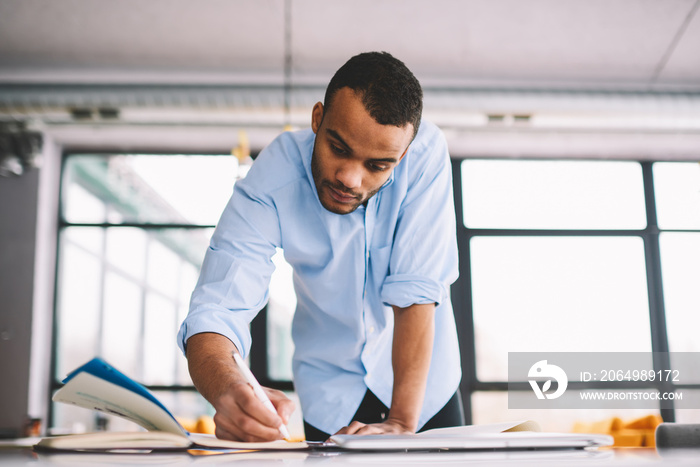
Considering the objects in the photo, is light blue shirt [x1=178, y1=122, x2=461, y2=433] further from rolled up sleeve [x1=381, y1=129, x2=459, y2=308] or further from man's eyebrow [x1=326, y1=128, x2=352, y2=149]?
man's eyebrow [x1=326, y1=128, x2=352, y2=149]

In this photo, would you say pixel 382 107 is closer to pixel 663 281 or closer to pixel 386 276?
pixel 386 276

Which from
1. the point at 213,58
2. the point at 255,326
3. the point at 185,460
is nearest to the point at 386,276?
the point at 185,460

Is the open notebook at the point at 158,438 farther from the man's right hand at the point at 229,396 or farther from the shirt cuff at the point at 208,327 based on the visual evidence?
the shirt cuff at the point at 208,327

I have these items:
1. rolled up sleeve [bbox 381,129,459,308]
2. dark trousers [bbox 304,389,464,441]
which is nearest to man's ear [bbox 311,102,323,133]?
rolled up sleeve [bbox 381,129,459,308]

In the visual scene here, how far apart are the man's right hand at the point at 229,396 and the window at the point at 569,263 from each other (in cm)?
499

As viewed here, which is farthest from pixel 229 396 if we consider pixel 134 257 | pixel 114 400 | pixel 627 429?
pixel 134 257

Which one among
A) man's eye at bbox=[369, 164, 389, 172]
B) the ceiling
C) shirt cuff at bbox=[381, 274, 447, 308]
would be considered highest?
the ceiling

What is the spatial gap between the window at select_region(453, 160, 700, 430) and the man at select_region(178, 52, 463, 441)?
4.55m

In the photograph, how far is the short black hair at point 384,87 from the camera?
3.76 feet

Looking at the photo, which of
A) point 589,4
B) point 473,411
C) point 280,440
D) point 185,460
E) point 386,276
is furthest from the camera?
point 473,411

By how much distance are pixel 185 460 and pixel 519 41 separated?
13.7ft

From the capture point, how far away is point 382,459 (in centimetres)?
61

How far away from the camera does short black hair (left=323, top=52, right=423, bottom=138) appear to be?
1147 mm

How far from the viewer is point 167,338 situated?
585 centimetres
